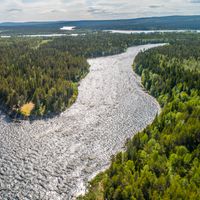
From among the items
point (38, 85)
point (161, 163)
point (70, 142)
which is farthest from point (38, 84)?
point (161, 163)

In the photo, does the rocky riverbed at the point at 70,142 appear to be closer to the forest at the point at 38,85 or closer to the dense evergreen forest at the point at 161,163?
the forest at the point at 38,85

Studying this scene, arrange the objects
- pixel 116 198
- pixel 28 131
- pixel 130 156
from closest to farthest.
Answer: pixel 116 198 < pixel 130 156 < pixel 28 131

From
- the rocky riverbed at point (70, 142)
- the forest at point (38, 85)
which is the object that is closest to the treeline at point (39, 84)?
the forest at point (38, 85)

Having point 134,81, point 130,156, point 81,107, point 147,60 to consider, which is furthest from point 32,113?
point 147,60

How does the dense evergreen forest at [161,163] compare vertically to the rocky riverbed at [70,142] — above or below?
above

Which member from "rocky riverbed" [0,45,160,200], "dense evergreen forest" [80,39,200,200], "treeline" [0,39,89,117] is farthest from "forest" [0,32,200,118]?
"dense evergreen forest" [80,39,200,200]

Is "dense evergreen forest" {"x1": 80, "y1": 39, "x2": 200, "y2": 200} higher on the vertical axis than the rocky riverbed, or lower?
higher

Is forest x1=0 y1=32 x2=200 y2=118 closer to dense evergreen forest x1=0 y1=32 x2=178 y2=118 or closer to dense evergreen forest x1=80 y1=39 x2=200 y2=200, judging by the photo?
dense evergreen forest x1=0 y1=32 x2=178 y2=118

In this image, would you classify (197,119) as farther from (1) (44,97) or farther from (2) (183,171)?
(1) (44,97)
